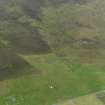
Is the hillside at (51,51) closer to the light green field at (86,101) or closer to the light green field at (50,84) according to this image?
the light green field at (50,84)

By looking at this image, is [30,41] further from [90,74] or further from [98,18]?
[98,18]

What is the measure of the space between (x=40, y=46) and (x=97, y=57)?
959 centimetres

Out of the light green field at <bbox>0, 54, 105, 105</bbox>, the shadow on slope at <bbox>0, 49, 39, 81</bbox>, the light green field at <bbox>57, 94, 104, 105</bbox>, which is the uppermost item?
the shadow on slope at <bbox>0, 49, 39, 81</bbox>

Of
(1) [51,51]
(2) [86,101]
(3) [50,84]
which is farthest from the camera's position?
(1) [51,51]

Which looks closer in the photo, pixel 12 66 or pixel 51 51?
pixel 12 66

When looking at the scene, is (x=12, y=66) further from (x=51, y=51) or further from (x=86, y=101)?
(x=86, y=101)

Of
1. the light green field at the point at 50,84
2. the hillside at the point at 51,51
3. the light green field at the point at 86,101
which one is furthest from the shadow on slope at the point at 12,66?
the light green field at the point at 86,101

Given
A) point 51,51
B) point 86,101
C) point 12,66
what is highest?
point 51,51

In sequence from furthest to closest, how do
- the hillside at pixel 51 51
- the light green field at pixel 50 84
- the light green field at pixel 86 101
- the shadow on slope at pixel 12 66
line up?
1. the shadow on slope at pixel 12 66
2. the hillside at pixel 51 51
3. the light green field at pixel 86 101
4. the light green field at pixel 50 84

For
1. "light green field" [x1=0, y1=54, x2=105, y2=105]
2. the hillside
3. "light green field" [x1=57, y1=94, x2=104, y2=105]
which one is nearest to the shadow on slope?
the hillside

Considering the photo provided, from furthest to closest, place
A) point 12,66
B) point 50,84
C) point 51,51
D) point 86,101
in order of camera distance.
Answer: point 51,51, point 12,66, point 50,84, point 86,101

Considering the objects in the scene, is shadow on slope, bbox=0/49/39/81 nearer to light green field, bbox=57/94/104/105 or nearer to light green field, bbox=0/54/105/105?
light green field, bbox=0/54/105/105

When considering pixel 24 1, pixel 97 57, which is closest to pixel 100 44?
pixel 97 57

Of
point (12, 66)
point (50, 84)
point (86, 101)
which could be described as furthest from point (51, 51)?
point (86, 101)
